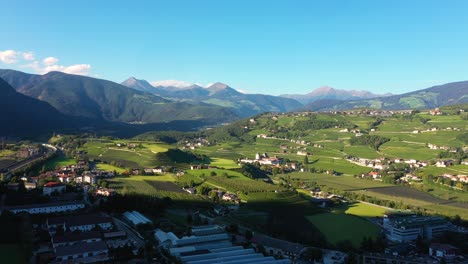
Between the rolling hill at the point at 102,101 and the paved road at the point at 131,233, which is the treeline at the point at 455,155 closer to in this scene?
the paved road at the point at 131,233

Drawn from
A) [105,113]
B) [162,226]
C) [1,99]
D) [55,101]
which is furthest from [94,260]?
[105,113]

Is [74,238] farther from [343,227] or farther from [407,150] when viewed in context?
[407,150]

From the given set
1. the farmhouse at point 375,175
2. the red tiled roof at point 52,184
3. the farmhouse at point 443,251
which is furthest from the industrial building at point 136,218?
the farmhouse at point 375,175

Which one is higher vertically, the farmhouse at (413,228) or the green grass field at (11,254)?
the green grass field at (11,254)

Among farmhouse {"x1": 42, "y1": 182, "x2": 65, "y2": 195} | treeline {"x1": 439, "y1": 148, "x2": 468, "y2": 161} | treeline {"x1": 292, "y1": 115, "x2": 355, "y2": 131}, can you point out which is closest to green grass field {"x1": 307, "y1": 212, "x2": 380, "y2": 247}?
farmhouse {"x1": 42, "y1": 182, "x2": 65, "y2": 195}

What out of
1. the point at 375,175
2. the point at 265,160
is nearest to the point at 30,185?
the point at 265,160

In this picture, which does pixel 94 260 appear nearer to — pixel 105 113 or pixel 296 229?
pixel 296 229
